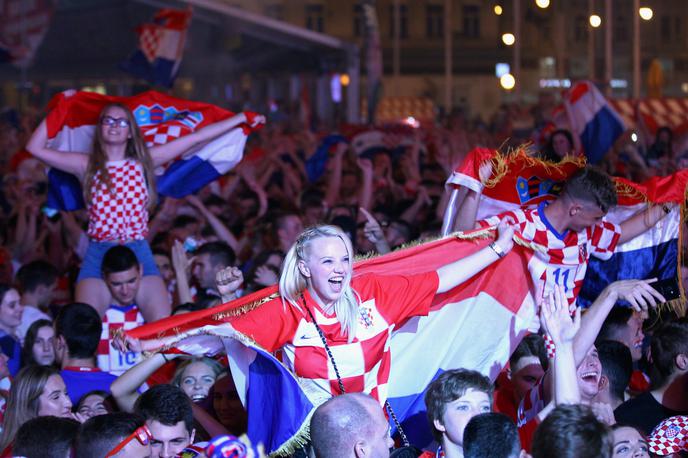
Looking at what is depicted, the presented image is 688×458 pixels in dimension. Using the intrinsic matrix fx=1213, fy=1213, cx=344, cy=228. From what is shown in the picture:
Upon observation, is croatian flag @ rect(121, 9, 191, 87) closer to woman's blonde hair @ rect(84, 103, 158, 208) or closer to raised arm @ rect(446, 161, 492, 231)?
woman's blonde hair @ rect(84, 103, 158, 208)

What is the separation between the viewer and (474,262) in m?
5.90

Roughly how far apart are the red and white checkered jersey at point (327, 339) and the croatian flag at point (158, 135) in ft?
11.9

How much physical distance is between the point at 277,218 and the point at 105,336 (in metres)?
2.52

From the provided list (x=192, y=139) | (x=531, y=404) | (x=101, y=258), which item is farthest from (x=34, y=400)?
(x=192, y=139)

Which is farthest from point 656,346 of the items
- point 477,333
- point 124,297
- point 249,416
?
point 124,297

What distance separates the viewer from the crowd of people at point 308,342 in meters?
4.75

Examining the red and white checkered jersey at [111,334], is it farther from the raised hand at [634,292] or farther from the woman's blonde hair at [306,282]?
the raised hand at [634,292]

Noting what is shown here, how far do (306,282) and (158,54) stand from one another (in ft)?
35.0

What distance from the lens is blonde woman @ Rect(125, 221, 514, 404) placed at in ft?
17.3

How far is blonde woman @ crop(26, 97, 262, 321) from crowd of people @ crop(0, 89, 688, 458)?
12mm

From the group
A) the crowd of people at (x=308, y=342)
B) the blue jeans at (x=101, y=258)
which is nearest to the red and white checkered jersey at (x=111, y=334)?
the crowd of people at (x=308, y=342)

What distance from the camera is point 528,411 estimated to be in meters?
5.48

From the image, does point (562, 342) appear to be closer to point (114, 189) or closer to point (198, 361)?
point (198, 361)

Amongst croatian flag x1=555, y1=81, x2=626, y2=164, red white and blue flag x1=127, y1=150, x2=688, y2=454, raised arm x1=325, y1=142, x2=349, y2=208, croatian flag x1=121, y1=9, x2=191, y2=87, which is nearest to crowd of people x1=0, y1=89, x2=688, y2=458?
red white and blue flag x1=127, y1=150, x2=688, y2=454
